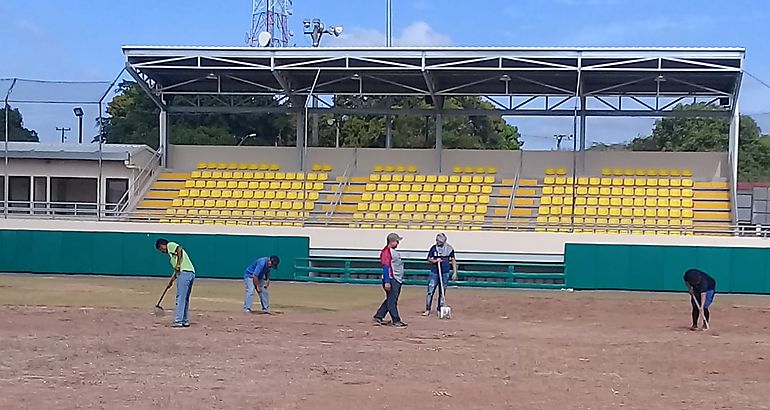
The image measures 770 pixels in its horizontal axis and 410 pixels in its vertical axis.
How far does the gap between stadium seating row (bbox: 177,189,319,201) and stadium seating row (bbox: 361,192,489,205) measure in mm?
2053

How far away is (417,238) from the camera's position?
3111cm

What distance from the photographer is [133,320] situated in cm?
1823

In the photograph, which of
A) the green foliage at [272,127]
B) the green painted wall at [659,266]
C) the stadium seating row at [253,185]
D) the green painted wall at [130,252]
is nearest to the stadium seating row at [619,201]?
the green painted wall at [659,266]

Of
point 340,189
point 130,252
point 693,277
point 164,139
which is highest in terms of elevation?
point 164,139

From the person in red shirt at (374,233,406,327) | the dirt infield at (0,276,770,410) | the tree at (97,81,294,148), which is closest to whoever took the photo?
the dirt infield at (0,276,770,410)

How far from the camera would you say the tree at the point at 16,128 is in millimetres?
36219

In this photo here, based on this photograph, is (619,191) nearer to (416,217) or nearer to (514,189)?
(514,189)

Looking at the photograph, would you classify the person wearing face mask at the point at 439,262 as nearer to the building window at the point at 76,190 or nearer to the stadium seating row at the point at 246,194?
the stadium seating row at the point at 246,194

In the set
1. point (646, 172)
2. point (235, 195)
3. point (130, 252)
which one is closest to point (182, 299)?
point (130, 252)

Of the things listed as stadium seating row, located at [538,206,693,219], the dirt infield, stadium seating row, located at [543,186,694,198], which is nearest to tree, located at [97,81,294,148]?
stadium seating row, located at [543,186,694,198]

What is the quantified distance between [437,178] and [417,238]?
550cm

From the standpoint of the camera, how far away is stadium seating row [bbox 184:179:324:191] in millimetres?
36281

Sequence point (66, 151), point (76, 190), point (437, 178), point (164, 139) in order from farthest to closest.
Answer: point (76, 190) < point (164, 139) < point (66, 151) < point (437, 178)

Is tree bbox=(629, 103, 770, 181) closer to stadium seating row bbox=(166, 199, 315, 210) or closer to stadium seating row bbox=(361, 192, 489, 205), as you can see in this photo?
stadium seating row bbox=(361, 192, 489, 205)
